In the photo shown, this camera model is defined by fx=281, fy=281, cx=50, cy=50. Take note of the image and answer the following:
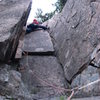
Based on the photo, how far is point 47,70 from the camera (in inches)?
326

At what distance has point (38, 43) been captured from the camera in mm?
10023

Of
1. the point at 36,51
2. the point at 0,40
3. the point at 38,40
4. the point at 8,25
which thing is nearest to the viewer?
the point at 0,40

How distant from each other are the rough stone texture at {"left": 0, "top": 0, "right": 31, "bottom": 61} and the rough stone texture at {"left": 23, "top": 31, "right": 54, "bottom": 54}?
1.65m

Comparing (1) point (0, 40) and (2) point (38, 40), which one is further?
(2) point (38, 40)

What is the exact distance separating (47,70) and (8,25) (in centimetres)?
254

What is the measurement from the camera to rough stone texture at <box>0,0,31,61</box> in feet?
18.4

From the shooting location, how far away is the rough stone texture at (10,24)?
5.59 metres

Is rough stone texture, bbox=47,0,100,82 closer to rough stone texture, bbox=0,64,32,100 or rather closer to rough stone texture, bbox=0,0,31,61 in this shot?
rough stone texture, bbox=0,0,31,61

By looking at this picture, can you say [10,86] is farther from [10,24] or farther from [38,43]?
[38,43]

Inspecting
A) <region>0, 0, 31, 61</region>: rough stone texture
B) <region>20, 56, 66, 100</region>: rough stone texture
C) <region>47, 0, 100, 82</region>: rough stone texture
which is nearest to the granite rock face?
<region>47, 0, 100, 82</region>: rough stone texture

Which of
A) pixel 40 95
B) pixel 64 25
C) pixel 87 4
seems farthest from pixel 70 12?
pixel 40 95

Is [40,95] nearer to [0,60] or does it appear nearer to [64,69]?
[64,69]

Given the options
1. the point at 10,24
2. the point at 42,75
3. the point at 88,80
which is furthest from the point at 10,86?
the point at 42,75

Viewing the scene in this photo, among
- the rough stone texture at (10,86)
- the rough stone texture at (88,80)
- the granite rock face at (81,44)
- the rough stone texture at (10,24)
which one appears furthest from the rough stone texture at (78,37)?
the rough stone texture at (10,86)
